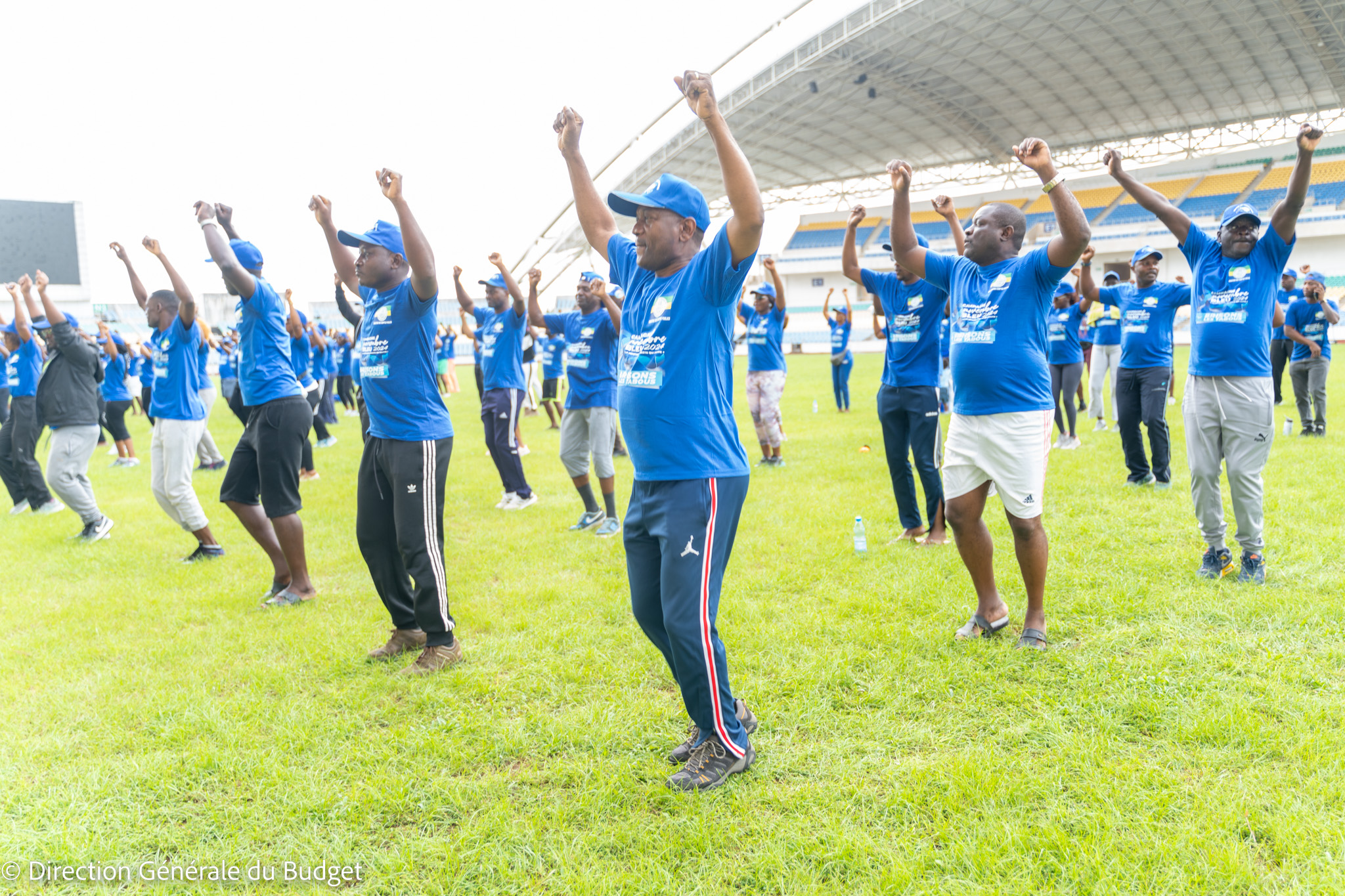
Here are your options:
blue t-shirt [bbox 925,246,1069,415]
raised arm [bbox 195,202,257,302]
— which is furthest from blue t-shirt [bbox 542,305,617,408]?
blue t-shirt [bbox 925,246,1069,415]

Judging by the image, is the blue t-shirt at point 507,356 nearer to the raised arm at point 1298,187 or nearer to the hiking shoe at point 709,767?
the hiking shoe at point 709,767

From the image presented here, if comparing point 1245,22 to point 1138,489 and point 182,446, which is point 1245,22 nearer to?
point 1138,489

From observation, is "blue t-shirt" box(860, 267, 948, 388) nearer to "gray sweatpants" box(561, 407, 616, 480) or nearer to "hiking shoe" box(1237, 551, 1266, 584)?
"hiking shoe" box(1237, 551, 1266, 584)

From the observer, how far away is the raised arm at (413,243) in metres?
3.98

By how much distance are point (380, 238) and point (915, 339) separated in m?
4.15

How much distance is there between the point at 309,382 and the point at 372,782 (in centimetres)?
1091

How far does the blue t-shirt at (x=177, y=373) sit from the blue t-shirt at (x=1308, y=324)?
1377cm

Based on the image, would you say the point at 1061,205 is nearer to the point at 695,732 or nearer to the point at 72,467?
the point at 695,732

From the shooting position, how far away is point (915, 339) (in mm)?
6348

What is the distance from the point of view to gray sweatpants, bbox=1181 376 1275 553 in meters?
5.02

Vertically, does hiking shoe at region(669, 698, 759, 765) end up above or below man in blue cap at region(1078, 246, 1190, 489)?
below

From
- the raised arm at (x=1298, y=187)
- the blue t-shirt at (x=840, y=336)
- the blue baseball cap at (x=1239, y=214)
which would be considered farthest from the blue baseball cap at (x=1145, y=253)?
the blue t-shirt at (x=840, y=336)

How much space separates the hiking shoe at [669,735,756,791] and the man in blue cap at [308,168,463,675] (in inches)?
72.8

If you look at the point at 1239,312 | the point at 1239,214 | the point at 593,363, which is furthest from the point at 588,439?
the point at 1239,214
